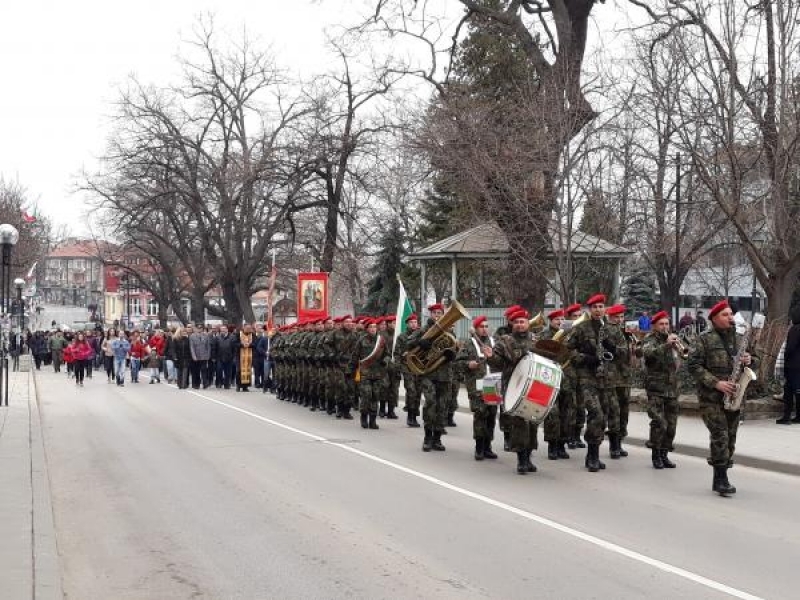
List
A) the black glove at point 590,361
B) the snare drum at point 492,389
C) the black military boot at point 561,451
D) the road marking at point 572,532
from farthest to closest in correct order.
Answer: the black military boot at point 561,451 → the snare drum at point 492,389 → the black glove at point 590,361 → the road marking at point 572,532

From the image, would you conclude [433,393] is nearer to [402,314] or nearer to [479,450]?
[479,450]

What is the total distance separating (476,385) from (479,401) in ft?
0.70

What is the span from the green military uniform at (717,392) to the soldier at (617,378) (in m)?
2.17

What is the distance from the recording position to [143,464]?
13.6 m

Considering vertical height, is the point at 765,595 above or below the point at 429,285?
below

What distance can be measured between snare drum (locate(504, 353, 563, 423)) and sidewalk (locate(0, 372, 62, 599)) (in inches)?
204

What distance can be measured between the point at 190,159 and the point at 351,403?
32.2 meters

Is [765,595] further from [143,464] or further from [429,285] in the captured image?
[429,285]

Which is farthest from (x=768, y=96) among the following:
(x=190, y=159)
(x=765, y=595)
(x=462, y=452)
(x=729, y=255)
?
(x=190, y=159)

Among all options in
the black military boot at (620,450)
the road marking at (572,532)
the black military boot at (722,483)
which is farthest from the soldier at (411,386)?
the black military boot at (722,483)

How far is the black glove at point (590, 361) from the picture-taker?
13062 mm

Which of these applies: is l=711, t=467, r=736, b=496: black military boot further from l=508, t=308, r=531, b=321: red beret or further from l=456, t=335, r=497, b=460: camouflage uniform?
l=456, t=335, r=497, b=460: camouflage uniform

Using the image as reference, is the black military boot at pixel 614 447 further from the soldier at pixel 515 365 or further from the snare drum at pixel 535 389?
the snare drum at pixel 535 389

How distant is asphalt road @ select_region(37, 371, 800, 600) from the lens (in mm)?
7312
